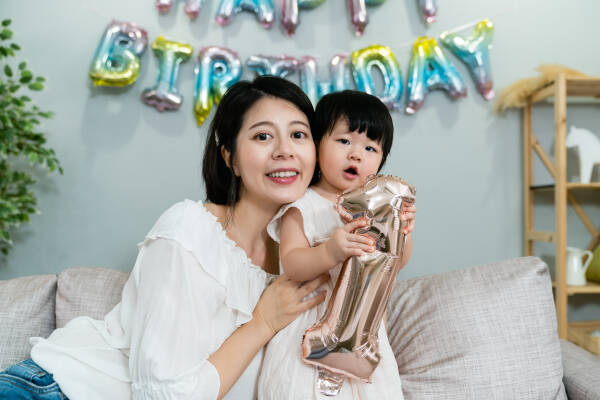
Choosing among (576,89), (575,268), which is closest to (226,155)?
(575,268)

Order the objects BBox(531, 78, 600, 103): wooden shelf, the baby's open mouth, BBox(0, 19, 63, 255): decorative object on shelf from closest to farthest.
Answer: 1. the baby's open mouth
2. BBox(0, 19, 63, 255): decorative object on shelf
3. BBox(531, 78, 600, 103): wooden shelf

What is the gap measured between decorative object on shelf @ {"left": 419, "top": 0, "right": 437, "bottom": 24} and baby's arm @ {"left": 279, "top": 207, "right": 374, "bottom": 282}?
67.4 inches

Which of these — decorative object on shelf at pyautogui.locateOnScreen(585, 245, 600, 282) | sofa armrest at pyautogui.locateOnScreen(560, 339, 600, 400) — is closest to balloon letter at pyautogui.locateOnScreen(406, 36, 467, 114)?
decorative object on shelf at pyautogui.locateOnScreen(585, 245, 600, 282)

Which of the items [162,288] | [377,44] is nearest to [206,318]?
[162,288]

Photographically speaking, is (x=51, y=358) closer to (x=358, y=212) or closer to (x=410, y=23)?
(x=358, y=212)

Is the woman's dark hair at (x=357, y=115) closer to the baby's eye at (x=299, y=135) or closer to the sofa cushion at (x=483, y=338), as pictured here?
the baby's eye at (x=299, y=135)

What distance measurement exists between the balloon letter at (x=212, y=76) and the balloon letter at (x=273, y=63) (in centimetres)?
8

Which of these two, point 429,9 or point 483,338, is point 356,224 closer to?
point 483,338

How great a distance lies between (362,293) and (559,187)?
165 cm

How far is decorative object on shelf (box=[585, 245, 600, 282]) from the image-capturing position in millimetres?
2227

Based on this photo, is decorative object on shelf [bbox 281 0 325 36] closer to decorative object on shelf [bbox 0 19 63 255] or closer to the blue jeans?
decorative object on shelf [bbox 0 19 63 255]

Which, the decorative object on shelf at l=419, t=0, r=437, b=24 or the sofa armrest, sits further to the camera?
the decorative object on shelf at l=419, t=0, r=437, b=24

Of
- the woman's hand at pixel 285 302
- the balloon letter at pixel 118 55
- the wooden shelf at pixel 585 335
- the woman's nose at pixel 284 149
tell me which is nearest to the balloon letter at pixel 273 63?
the balloon letter at pixel 118 55

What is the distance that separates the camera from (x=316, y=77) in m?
2.33
